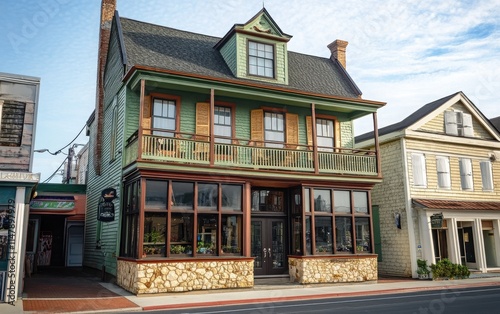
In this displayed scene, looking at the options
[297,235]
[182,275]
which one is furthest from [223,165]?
[297,235]

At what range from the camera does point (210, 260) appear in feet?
49.9

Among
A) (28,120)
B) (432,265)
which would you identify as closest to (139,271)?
(28,120)

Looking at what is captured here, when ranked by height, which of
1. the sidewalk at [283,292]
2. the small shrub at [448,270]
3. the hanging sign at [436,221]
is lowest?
the sidewalk at [283,292]

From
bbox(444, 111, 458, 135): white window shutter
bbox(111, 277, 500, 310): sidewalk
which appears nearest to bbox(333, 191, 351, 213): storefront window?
bbox(111, 277, 500, 310): sidewalk

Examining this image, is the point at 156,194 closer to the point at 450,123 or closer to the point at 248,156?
the point at 248,156

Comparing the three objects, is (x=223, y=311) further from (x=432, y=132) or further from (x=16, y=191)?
(x=432, y=132)

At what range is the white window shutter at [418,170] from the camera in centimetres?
2108

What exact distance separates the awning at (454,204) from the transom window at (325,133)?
15.5 feet

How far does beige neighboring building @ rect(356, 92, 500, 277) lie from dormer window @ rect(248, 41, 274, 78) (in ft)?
22.7

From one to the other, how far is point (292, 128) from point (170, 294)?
8804mm

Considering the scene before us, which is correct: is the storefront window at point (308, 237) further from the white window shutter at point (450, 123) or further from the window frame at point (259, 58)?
the white window shutter at point (450, 123)

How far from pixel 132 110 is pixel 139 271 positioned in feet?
20.7

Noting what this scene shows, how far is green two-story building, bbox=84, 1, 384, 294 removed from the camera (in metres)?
15.1

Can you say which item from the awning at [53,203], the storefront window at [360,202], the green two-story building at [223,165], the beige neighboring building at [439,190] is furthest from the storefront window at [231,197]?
→ the awning at [53,203]
